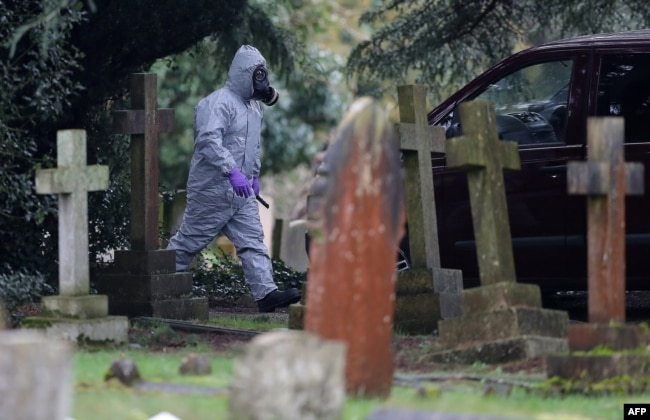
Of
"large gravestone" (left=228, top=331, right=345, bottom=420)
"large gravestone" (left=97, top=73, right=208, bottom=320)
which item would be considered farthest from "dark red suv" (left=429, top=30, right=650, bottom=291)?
"large gravestone" (left=228, top=331, right=345, bottom=420)

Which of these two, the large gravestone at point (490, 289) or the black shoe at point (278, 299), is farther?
the black shoe at point (278, 299)

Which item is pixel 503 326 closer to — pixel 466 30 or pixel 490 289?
pixel 490 289

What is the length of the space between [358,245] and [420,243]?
3282mm

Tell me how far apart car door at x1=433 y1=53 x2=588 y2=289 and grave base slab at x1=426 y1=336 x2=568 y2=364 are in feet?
7.89

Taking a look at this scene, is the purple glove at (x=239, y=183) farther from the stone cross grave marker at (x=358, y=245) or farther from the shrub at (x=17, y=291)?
the stone cross grave marker at (x=358, y=245)

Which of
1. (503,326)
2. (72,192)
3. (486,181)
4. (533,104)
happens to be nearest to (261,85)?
(533,104)

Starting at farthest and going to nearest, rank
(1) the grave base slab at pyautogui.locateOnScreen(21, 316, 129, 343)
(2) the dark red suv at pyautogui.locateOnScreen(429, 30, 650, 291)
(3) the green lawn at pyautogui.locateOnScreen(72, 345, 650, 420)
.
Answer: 1. (2) the dark red suv at pyautogui.locateOnScreen(429, 30, 650, 291)
2. (1) the grave base slab at pyautogui.locateOnScreen(21, 316, 129, 343)
3. (3) the green lawn at pyautogui.locateOnScreen(72, 345, 650, 420)

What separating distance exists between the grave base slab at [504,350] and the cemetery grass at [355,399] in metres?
0.06

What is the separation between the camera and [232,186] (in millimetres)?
11125

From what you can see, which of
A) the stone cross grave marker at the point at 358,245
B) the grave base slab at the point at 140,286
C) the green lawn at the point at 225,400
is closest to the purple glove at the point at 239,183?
the grave base slab at the point at 140,286

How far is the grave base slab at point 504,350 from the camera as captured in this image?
26.4ft

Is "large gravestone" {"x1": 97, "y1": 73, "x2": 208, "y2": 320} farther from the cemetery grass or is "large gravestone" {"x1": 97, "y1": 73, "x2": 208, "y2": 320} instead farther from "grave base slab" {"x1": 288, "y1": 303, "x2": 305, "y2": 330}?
the cemetery grass

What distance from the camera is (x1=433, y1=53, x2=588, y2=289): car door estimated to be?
10578mm

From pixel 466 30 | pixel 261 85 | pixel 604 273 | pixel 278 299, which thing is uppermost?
pixel 466 30
